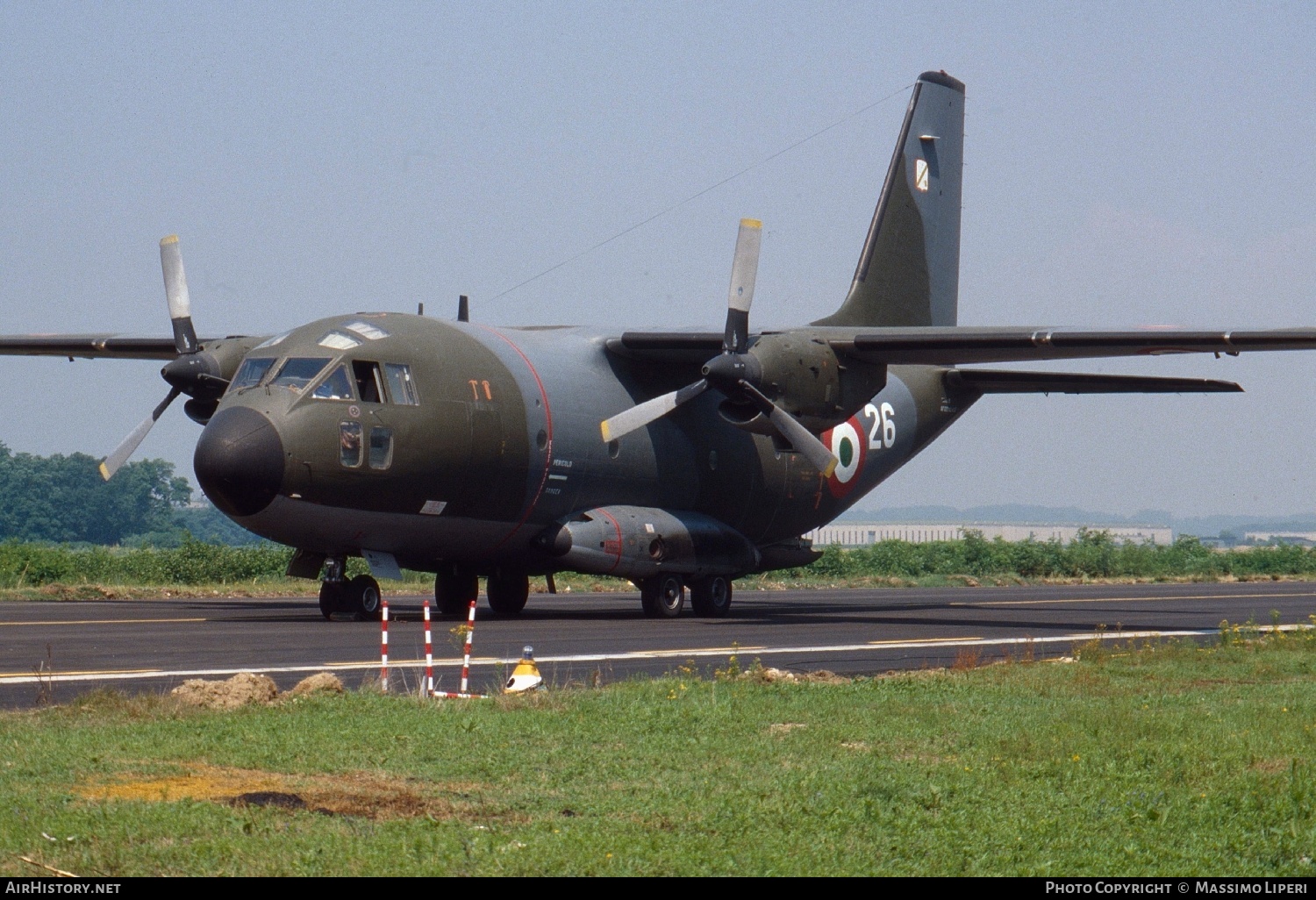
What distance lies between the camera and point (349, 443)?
66.6 ft

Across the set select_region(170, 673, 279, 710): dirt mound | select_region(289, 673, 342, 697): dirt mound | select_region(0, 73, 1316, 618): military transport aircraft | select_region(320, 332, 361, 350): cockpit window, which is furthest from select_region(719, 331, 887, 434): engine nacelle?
select_region(170, 673, 279, 710): dirt mound

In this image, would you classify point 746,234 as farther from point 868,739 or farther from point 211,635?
point 868,739

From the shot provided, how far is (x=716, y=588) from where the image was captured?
1029 inches

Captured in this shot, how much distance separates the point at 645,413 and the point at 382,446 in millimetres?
4548

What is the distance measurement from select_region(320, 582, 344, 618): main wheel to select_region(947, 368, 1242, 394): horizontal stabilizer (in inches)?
544

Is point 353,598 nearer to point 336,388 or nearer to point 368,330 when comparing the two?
point 336,388

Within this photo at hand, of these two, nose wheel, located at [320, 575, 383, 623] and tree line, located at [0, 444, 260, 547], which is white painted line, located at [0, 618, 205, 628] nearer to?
nose wheel, located at [320, 575, 383, 623]

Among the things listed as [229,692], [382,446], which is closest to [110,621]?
[382,446]

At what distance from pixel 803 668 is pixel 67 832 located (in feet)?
32.7

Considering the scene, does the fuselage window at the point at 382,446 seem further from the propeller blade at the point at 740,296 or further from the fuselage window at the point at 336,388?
the propeller blade at the point at 740,296

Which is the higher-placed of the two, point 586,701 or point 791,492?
point 791,492

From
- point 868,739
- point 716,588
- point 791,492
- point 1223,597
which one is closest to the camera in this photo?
point 868,739

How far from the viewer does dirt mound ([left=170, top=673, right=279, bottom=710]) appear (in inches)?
457
